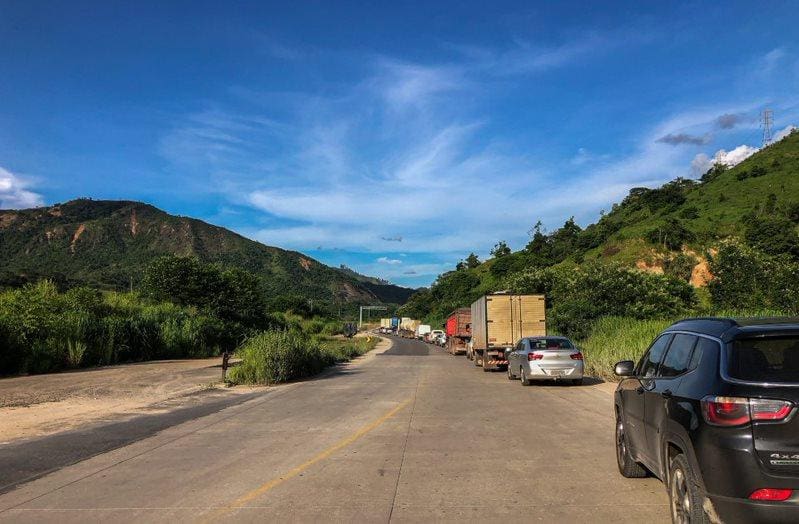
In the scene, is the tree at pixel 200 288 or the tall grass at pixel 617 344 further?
the tree at pixel 200 288

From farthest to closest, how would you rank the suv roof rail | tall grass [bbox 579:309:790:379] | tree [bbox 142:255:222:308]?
tree [bbox 142:255:222:308] → tall grass [bbox 579:309:790:379] → the suv roof rail

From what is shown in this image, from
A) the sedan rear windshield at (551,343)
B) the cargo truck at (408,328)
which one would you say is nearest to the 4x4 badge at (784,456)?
the sedan rear windshield at (551,343)

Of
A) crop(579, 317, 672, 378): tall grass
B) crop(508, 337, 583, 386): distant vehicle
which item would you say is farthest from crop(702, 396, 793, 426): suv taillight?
crop(579, 317, 672, 378): tall grass

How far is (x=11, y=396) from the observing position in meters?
17.3

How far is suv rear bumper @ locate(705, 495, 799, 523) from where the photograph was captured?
3898mm

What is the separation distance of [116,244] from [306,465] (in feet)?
429

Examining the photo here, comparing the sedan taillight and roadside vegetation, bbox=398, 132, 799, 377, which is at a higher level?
roadside vegetation, bbox=398, 132, 799, 377

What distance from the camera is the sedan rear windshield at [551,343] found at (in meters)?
19.2

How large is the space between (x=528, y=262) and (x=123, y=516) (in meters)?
88.3

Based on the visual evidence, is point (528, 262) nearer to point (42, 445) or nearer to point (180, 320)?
point (180, 320)

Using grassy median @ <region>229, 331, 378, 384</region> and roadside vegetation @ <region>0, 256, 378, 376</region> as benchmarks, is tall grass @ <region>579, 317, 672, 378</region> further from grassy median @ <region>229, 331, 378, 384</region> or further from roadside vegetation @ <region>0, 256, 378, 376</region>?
roadside vegetation @ <region>0, 256, 378, 376</region>

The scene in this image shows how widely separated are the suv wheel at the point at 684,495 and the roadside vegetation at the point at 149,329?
17196mm

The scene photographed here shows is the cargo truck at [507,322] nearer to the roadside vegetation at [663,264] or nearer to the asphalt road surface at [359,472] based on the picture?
the roadside vegetation at [663,264]

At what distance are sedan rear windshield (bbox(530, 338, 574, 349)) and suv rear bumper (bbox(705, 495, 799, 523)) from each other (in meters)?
15.3
